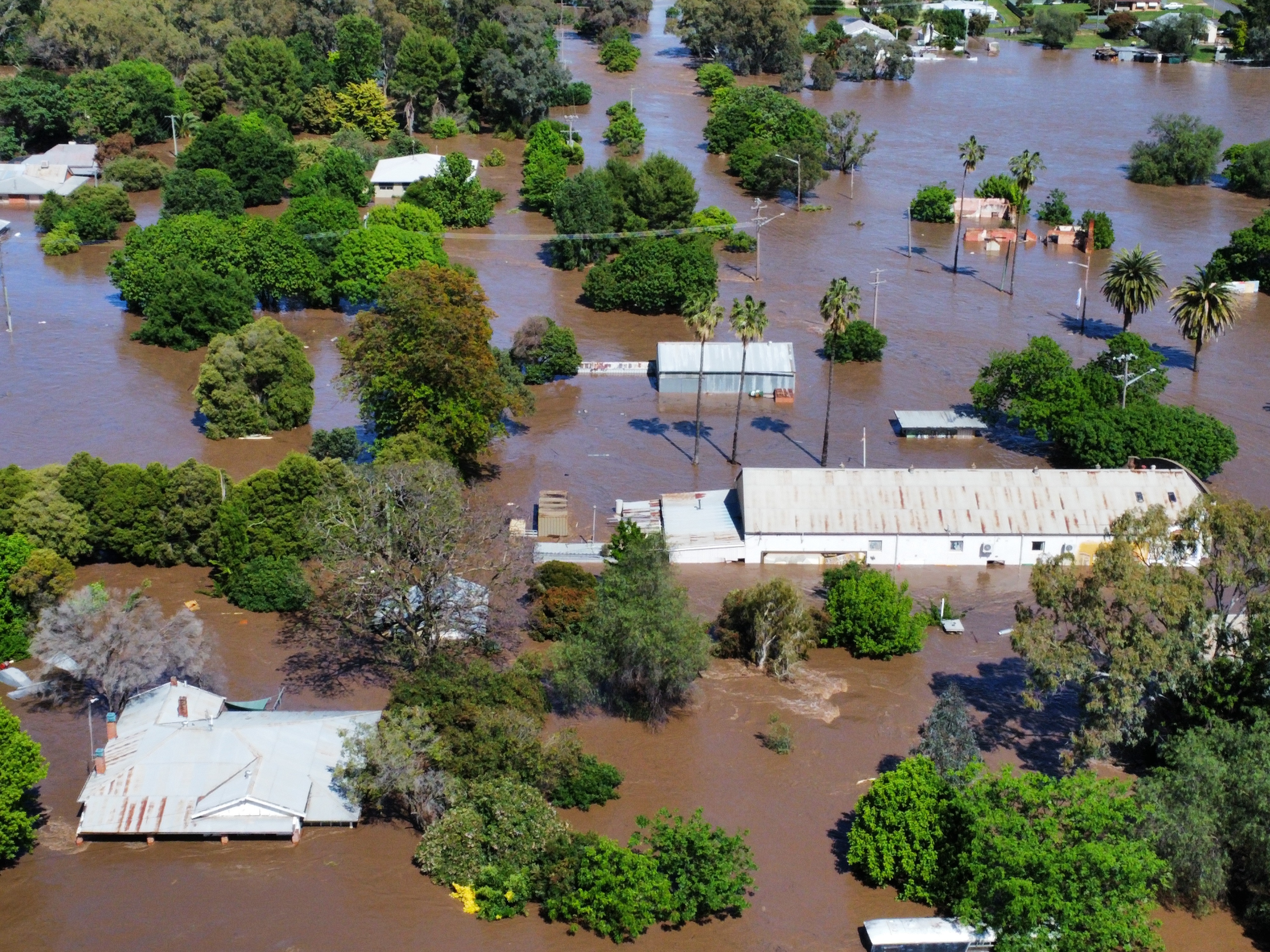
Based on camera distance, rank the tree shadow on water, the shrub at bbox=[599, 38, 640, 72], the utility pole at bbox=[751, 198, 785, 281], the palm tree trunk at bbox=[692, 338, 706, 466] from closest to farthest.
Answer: the tree shadow on water, the palm tree trunk at bbox=[692, 338, 706, 466], the utility pole at bbox=[751, 198, 785, 281], the shrub at bbox=[599, 38, 640, 72]

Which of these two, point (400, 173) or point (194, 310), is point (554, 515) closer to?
point (194, 310)

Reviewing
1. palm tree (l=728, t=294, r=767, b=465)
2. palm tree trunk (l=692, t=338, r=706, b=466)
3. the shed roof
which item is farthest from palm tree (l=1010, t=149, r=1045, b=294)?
the shed roof

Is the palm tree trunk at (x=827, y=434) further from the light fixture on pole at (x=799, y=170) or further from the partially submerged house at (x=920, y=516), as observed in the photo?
the light fixture on pole at (x=799, y=170)

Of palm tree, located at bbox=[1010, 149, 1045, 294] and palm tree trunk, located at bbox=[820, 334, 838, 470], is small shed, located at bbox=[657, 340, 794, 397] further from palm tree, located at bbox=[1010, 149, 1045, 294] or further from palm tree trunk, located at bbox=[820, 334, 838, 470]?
palm tree, located at bbox=[1010, 149, 1045, 294]

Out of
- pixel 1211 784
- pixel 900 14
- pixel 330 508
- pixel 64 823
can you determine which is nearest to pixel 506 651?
pixel 330 508

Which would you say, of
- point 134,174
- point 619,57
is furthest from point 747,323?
point 619,57

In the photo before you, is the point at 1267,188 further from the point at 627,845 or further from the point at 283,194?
the point at 627,845
